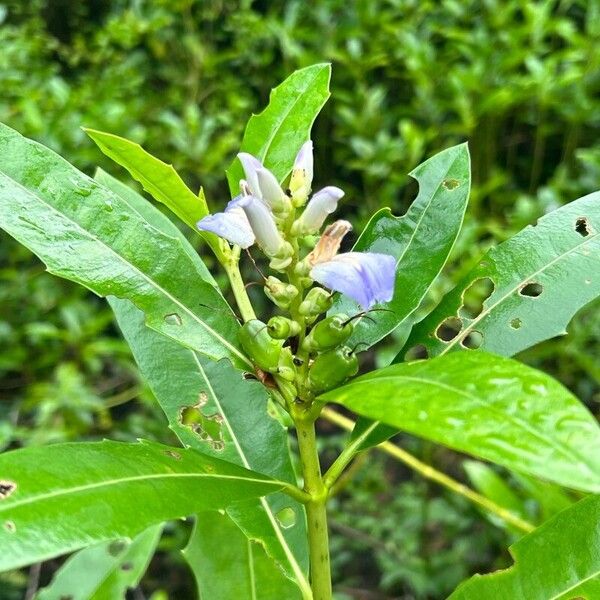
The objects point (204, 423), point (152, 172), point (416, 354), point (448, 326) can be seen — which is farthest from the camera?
point (416, 354)

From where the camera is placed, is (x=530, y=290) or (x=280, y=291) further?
(x=530, y=290)

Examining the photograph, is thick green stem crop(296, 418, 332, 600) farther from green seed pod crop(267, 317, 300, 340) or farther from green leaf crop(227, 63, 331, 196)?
green leaf crop(227, 63, 331, 196)

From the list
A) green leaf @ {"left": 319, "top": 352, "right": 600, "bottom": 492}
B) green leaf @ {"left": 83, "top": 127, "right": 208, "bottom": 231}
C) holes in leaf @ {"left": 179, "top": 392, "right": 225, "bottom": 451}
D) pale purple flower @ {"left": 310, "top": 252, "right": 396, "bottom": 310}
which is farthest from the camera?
holes in leaf @ {"left": 179, "top": 392, "right": 225, "bottom": 451}

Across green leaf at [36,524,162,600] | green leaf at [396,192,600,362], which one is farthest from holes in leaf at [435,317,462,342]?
green leaf at [36,524,162,600]

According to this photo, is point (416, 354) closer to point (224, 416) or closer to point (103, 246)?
point (224, 416)

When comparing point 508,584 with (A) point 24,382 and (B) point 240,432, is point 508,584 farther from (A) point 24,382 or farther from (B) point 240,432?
(A) point 24,382

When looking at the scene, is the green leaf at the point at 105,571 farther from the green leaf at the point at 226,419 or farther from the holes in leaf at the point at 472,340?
the holes in leaf at the point at 472,340

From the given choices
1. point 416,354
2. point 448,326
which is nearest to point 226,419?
point 448,326
